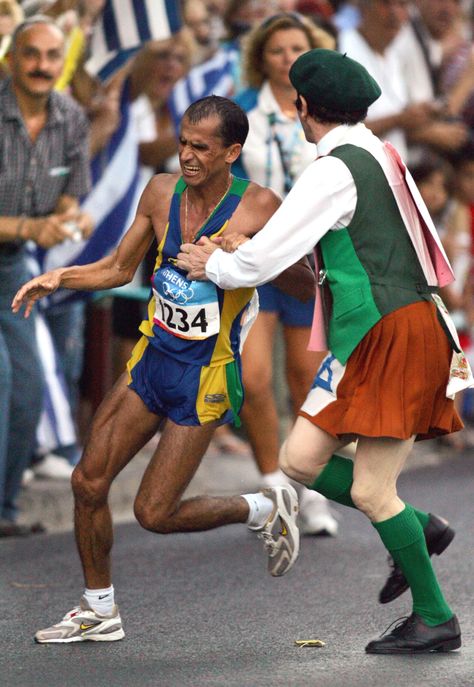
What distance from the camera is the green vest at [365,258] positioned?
18.9 ft

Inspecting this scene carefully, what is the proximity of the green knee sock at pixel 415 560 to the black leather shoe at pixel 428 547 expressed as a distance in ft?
1.43

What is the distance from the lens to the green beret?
582 centimetres

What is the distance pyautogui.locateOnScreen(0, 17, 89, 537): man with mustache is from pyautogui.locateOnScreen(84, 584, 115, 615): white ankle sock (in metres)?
2.08

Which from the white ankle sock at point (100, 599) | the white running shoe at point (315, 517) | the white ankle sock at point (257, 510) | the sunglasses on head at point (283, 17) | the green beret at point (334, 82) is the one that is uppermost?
the green beret at point (334, 82)

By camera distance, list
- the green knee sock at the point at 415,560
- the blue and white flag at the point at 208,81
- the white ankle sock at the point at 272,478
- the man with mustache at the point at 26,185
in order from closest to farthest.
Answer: the green knee sock at the point at 415,560 → the man with mustache at the point at 26,185 → the white ankle sock at the point at 272,478 → the blue and white flag at the point at 208,81

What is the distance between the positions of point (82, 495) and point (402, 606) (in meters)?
1.52

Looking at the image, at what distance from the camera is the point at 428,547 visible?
6453 mm

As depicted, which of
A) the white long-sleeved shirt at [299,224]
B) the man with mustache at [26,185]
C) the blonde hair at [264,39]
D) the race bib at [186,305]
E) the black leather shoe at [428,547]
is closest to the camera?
the white long-sleeved shirt at [299,224]

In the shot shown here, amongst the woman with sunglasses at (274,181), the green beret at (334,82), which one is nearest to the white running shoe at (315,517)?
the woman with sunglasses at (274,181)

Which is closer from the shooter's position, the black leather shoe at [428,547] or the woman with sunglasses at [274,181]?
the black leather shoe at [428,547]

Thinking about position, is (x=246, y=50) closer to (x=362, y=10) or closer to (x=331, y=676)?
(x=362, y=10)

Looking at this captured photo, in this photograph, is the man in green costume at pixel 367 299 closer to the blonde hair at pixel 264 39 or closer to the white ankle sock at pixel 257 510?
the white ankle sock at pixel 257 510

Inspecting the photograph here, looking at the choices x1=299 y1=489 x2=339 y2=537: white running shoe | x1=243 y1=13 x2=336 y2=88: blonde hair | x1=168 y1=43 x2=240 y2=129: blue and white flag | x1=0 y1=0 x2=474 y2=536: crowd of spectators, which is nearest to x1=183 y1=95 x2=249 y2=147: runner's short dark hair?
x1=0 y1=0 x2=474 y2=536: crowd of spectators

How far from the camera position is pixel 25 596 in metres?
6.98
